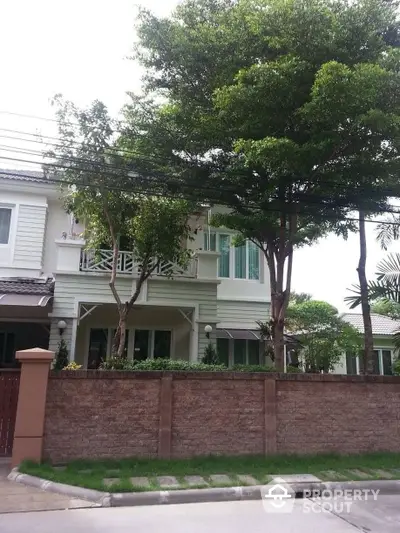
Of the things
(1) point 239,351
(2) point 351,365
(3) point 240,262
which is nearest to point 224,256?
Answer: (3) point 240,262

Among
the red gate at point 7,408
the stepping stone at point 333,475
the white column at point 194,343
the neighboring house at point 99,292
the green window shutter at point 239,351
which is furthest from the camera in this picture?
the green window shutter at point 239,351

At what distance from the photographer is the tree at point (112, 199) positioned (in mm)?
10547

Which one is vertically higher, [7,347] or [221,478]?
[7,347]

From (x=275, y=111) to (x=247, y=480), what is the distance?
268 inches

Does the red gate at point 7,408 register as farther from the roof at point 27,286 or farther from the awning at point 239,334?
the awning at point 239,334

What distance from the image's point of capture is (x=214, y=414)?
8.15 m

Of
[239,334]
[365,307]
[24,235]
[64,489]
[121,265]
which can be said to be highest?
[24,235]

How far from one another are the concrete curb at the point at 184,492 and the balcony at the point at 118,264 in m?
6.77

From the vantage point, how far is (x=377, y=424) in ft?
29.0

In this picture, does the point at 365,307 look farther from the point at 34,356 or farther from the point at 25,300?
the point at 25,300

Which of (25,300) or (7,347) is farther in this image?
(7,347)

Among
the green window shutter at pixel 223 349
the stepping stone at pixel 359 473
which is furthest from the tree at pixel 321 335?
the stepping stone at pixel 359 473

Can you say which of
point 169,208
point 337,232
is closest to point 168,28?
point 169,208

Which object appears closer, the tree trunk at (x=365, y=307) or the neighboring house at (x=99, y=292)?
the tree trunk at (x=365, y=307)
